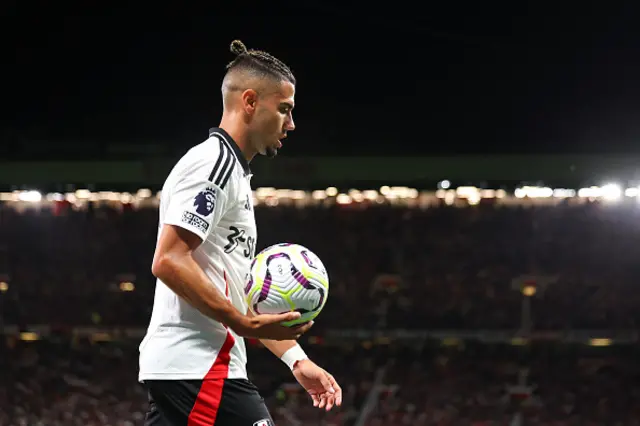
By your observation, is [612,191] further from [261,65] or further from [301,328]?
[301,328]

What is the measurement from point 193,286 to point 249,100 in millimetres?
598

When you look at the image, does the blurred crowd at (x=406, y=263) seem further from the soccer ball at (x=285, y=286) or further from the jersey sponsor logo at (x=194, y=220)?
the jersey sponsor logo at (x=194, y=220)

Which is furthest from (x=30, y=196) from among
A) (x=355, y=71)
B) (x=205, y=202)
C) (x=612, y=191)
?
(x=205, y=202)

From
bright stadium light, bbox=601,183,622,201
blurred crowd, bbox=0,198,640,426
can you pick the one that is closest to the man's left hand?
blurred crowd, bbox=0,198,640,426

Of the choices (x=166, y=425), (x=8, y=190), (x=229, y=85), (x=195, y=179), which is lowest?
(x=166, y=425)

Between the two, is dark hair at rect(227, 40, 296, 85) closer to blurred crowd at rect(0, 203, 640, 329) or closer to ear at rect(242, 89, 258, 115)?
ear at rect(242, 89, 258, 115)

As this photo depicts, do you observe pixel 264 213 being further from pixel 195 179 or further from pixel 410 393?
pixel 195 179

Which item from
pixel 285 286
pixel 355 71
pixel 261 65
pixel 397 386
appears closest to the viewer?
pixel 285 286

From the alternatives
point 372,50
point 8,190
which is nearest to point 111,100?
point 8,190

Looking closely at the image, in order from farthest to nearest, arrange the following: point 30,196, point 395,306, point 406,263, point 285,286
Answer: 1. point 406,263
2. point 30,196
3. point 395,306
4. point 285,286

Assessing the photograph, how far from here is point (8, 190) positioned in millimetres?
8812

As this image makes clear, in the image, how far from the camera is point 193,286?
6.57 feet

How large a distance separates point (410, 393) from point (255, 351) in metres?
1.88

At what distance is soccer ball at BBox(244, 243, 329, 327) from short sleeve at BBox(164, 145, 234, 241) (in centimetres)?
24
